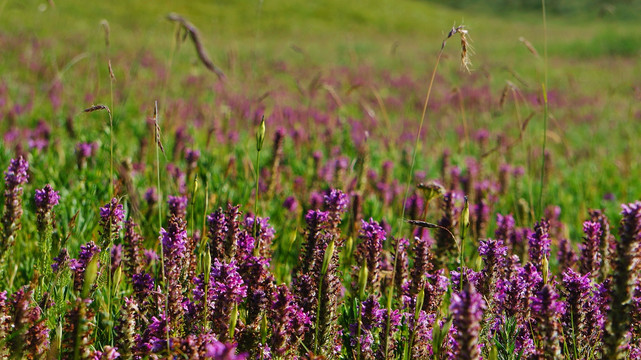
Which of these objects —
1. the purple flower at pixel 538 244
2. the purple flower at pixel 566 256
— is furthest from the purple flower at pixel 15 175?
the purple flower at pixel 566 256

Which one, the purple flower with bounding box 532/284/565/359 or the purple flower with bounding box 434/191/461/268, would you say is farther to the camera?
the purple flower with bounding box 434/191/461/268

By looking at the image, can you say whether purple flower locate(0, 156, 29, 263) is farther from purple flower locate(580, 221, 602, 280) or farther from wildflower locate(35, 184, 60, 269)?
purple flower locate(580, 221, 602, 280)

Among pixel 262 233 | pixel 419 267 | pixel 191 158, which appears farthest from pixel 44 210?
pixel 191 158

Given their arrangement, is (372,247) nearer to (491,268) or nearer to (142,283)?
(491,268)

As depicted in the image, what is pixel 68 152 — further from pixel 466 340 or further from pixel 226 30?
pixel 226 30

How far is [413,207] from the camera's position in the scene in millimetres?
3979

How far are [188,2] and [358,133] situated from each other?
41463 mm

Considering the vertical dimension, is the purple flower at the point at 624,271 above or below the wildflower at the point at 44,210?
above

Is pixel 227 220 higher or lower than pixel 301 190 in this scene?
higher

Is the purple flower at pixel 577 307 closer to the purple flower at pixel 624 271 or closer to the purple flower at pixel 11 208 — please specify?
the purple flower at pixel 624 271

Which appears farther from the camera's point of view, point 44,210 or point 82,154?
point 82,154

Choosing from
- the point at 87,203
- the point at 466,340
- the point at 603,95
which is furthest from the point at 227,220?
the point at 603,95

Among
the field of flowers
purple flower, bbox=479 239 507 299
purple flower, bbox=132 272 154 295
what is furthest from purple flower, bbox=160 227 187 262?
purple flower, bbox=479 239 507 299

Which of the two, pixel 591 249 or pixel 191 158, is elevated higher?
pixel 591 249
